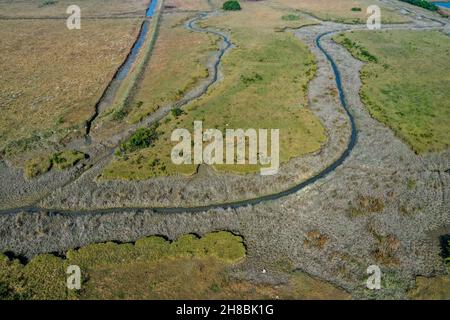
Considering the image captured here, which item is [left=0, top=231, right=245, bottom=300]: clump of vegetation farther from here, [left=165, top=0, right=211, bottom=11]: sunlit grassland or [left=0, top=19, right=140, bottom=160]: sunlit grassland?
[left=165, top=0, right=211, bottom=11]: sunlit grassland

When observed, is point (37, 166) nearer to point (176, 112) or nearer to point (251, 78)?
point (176, 112)

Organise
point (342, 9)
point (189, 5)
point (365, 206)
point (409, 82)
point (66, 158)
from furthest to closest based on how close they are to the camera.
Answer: point (189, 5) < point (342, 9) < point (409, 82) < point (66, 158) < point (365, 206)

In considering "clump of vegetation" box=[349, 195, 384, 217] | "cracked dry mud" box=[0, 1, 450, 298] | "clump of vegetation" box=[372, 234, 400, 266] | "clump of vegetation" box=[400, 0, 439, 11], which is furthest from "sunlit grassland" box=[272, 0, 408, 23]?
"clump of vegetation" box=[372, 234, 400, 266]

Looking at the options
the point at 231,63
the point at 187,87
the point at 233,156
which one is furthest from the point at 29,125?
the point at 231,63

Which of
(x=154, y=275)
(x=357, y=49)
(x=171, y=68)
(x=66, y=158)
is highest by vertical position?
(x=357, y=49)

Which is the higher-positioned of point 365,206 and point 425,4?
point 425,4

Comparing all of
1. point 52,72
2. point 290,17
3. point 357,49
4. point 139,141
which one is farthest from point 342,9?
point 139,141
